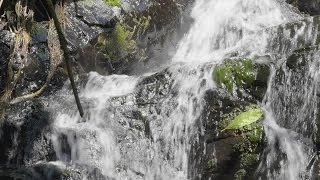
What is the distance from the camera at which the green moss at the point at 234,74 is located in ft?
22.8

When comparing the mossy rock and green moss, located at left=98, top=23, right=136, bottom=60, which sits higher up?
green moss, located at left=98, top=23, right=136, bottom=60

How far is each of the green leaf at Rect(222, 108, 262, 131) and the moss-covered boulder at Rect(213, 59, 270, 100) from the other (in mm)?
444

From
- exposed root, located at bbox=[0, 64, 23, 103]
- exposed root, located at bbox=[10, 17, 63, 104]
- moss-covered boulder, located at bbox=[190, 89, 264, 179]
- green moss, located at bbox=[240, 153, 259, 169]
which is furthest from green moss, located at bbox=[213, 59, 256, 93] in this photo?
exposed root, located at bbox=[0, 64, 23, 103]

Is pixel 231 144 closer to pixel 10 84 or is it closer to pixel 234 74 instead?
pixel 234 74

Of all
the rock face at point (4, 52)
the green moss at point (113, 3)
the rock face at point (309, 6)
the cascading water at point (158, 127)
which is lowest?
the cascading water at point (158, 127)

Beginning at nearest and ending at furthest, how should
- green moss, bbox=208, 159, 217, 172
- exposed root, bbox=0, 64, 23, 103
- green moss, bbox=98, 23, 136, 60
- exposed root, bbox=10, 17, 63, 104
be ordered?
1. green moss, bbox=208, 159, 217, 172
2. exposed root, bbox=0, 64, 23, 103
3. exposed root, bbox=10, 17, 63, 104
4. green moss, bbox=98, 23, 136, 60

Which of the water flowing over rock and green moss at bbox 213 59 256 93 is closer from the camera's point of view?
the water flowing over rock

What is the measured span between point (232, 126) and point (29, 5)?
4409 millimetres

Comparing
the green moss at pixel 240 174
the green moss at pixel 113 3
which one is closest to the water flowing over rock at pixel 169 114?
the green moss at pixel 240 174

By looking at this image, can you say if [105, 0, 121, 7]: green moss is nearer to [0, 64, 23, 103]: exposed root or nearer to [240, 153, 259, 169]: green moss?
[0, 64, 23, 103]: exposed root

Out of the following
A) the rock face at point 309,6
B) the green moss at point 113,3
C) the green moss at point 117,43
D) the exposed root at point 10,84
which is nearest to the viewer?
the exposed root at point 10,84

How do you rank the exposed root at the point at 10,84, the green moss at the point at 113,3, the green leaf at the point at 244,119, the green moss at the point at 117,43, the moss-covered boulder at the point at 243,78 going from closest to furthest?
1. the green leaf at the point at 244,119
2. the moss-covered boulder at the point at 243,78
3. the exposed root at the point at 10,84
4. the green moss at the point at 117,43
5. the green moss at the point at 113,3

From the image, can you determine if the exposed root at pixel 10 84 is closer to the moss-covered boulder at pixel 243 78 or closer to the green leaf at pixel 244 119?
the moss-covered boulder at pixel 243 78

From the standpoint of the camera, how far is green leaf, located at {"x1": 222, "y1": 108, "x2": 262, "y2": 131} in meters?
6.33
